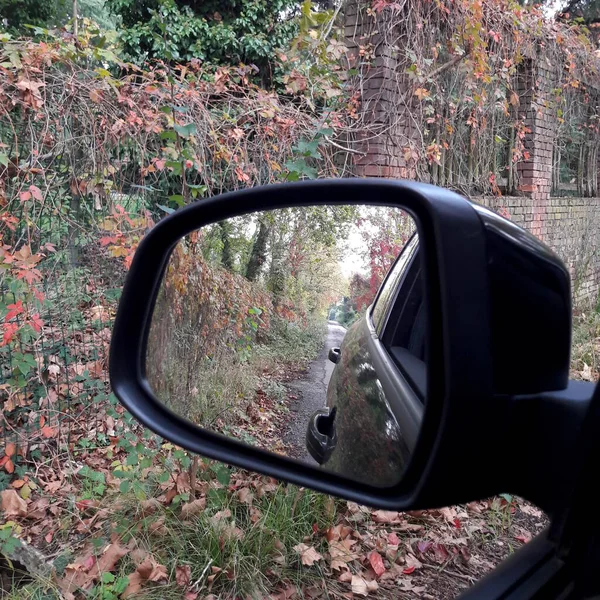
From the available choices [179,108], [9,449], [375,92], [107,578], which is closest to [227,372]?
[107,578]

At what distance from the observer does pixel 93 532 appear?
3.05 metres

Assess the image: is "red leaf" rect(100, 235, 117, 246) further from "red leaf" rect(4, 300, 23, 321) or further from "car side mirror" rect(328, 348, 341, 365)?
"car side mirror" rect(328, 348, 341, 365)

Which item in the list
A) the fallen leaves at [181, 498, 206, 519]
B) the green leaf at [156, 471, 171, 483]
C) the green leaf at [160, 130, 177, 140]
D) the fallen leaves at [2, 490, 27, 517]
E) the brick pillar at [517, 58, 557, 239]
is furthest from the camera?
the brick pillar at [517, 58, 557, 239]

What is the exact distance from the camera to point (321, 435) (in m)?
1.41

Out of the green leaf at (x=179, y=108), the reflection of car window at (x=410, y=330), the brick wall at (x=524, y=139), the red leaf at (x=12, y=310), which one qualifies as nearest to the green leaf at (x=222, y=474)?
the red leaf at (x=12, y=310)

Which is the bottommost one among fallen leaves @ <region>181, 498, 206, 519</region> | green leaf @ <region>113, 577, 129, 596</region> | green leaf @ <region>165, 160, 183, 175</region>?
green leaf @ <region>113, 577, 129, 596</region>

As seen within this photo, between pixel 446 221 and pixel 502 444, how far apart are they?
0.37 m

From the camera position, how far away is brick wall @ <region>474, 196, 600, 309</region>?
690cm

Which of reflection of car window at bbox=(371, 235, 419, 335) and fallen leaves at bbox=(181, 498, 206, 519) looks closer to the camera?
reflection of car window at bbox=(371, 235, 419, 335)

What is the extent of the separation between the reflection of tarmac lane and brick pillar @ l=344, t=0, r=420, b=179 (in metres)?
3.64

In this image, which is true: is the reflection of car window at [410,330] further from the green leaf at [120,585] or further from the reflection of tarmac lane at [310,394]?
the green leaf at [120,585]

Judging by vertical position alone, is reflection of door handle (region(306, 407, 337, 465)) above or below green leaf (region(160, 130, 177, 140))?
below

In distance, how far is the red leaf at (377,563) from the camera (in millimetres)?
2711

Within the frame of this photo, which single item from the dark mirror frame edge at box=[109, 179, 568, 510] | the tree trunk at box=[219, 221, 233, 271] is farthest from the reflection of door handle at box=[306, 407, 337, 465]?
the tree trunk at box=[219, 221, 233, 271]
